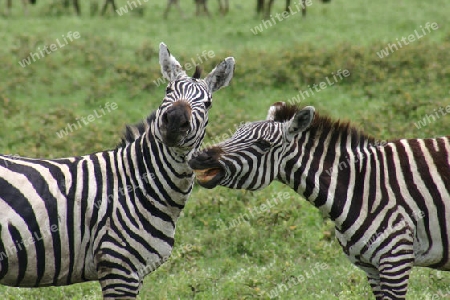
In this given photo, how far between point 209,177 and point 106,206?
886 millimetres

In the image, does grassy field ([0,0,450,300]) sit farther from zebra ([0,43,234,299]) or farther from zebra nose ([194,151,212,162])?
zebra nose ([194,151,212,162])

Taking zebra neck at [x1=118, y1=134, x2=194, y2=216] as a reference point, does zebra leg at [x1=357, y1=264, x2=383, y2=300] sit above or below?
below

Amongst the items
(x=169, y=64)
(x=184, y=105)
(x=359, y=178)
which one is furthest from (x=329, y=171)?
(x=169, y=64)

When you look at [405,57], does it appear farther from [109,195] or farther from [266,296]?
[109,195]

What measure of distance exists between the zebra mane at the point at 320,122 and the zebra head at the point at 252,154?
0.28 feet

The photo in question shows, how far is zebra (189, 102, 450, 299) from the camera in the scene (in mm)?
6027

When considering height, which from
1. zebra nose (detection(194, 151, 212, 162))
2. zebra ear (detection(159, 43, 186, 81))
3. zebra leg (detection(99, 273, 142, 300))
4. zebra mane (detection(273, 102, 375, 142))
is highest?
zebra ear (detection(159, 43, 186, 81))

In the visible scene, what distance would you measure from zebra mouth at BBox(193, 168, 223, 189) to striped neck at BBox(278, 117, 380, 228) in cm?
62

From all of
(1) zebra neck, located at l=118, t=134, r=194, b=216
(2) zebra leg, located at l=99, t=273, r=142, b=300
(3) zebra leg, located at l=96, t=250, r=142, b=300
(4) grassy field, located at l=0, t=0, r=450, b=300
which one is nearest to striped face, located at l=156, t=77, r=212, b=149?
(1) zebra neck, located at l=118, t=134, r=194, b=216

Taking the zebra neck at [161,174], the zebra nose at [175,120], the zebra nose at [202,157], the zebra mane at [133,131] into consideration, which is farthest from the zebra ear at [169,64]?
the zebra nose at [202,157]

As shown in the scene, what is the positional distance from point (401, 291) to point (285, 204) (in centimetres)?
462

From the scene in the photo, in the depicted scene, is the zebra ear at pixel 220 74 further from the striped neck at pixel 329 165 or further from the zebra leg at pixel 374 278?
the zebra leg at pixel 374 278

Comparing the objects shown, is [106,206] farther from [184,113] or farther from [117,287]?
[184,113]

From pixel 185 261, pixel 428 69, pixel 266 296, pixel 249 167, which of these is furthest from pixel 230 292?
pixel 428 69
